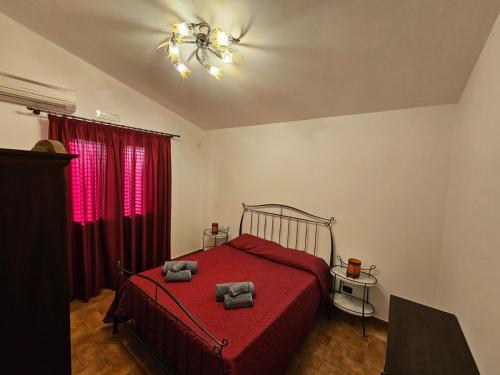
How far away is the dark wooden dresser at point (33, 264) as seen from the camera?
69 centimetres

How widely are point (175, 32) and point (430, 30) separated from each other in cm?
168

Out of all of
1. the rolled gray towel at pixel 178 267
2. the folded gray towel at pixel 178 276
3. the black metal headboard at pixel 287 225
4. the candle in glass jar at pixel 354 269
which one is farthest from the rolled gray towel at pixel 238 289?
the black metal headboard at pixel 287 225

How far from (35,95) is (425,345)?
341 cm

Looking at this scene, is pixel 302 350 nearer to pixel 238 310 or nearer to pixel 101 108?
pixel 238 310

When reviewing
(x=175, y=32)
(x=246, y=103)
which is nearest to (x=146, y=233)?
(x=246, y=103)

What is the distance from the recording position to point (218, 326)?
1495mm

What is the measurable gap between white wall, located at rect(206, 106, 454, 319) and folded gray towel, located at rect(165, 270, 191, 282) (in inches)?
64.8

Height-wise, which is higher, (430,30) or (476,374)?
(430,30)

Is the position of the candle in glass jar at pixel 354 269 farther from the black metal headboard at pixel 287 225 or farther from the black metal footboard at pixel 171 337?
the black metal footboard at pixel 171 337

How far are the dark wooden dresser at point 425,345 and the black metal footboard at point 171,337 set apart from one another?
91 centimetres

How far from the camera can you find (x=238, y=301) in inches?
66.5

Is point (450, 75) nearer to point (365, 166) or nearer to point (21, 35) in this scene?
point (365, 166)

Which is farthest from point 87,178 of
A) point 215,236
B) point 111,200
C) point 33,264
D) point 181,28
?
point 33,264

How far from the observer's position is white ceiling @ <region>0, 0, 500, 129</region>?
1.30 m
